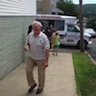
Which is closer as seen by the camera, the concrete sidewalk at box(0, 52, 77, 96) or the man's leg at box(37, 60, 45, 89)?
the man's leg at box(37, 60, 45, 89)

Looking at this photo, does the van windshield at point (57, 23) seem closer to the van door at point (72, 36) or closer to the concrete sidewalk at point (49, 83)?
the van door at point (72, 36)

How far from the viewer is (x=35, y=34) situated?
7.52 meters

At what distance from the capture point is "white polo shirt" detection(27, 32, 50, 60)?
7492mm

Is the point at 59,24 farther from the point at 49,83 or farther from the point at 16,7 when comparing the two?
the point at 49,83

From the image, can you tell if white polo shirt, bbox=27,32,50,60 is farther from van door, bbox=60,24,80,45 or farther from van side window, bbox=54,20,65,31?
van side window, bbox=54,20,65,31

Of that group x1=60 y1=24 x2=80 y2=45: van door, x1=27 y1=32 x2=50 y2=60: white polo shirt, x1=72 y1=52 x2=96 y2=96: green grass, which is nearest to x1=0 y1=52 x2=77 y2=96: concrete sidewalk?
x1=72 y1=52 x2=96 y2=96: green grass

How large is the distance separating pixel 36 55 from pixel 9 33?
3100mm

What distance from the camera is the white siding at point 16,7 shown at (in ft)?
32.0

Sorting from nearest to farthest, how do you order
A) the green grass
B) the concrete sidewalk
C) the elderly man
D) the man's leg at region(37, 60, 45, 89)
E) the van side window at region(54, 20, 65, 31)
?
1. the elderly man
2. the man's leg at region(37, 60, 45, 89)
3. the concrete sidewalk
4. the green grass
5. the van side window at region(54, 20, 65, 31)

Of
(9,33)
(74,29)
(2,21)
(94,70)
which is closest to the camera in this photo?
(2,21)

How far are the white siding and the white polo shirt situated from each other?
2283mm

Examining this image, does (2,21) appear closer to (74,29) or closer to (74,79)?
(74,79)

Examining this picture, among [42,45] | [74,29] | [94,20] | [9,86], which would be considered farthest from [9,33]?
[94,20]

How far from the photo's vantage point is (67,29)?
77.5ft
